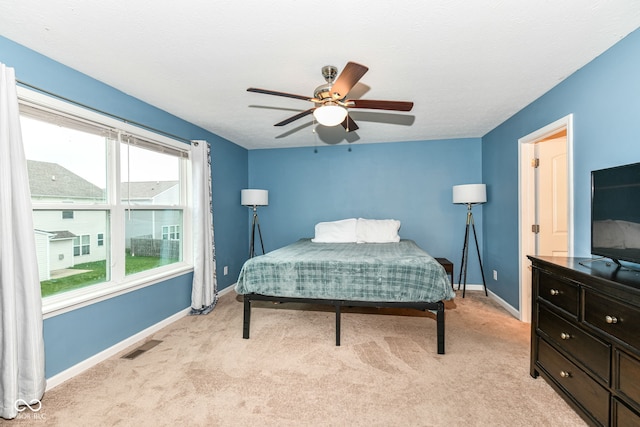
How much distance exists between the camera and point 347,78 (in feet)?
5.87

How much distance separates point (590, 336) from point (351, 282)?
5.17 ft

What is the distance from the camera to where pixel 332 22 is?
1.65 metres

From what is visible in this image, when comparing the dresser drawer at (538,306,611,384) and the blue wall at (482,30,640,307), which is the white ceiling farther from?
the dresser drawer at (538,306,611,384)

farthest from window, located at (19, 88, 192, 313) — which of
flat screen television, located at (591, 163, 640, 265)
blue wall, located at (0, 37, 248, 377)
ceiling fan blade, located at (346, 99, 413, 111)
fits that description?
flat screen television, located at (591, 163, 640, 265)

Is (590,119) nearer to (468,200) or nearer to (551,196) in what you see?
(551,196)

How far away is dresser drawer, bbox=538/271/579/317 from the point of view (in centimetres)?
165

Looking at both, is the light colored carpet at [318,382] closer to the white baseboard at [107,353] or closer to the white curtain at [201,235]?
the white baseboard at [107,353]

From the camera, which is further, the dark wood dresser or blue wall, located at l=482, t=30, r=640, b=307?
blue wall, located at l=482, t=30, r=640, b=307

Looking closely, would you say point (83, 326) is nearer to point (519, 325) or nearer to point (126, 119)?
point (126, 119)

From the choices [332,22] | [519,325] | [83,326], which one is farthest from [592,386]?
[83,326]

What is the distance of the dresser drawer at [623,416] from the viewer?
1264 millimetres

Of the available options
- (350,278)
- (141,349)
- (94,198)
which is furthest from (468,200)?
(94,198)

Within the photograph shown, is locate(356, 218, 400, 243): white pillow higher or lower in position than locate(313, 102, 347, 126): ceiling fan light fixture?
lower

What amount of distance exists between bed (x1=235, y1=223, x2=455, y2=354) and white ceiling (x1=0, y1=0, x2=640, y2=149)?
1550 millimetres
